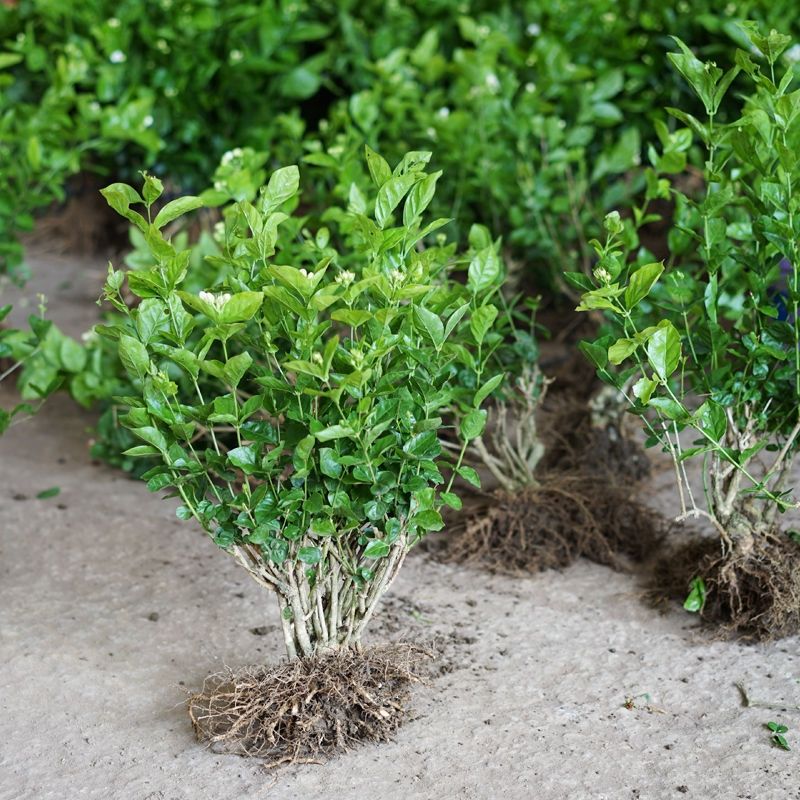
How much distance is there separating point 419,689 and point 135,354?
962 millimetres

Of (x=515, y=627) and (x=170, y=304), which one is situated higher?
(x=170, y=304)

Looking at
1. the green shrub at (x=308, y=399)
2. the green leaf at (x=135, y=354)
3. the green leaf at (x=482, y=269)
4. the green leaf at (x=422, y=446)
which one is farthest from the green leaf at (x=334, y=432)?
the green leaf at (x=482, y=269)

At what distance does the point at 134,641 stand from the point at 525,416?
126 centimetres

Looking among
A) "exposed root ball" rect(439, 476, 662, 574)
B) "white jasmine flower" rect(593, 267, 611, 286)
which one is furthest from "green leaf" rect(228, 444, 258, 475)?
"exposed root ball" rect(439, 476, 662, 574)

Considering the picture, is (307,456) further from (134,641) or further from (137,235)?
(137,235)

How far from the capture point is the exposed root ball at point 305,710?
230cm

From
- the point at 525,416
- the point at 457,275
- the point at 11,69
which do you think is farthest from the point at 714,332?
the point at 11,69

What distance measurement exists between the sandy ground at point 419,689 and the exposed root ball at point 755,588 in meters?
0.06

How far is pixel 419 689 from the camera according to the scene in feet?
8.35

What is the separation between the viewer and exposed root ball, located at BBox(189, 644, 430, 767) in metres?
2.30

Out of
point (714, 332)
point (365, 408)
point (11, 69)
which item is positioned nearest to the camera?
point (365, 408)

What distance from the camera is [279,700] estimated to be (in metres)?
2.32

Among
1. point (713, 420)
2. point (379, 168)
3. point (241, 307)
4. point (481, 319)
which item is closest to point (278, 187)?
point (379, 168)

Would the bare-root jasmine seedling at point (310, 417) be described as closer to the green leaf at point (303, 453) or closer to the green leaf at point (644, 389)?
the green leaf at point (303, 453)
